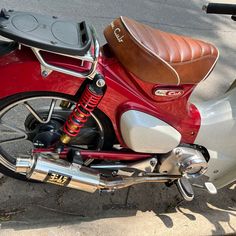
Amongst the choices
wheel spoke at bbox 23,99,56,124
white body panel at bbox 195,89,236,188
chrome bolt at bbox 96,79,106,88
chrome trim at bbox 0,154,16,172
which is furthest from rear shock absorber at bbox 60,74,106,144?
white body panel at bbox 195,89,236,188

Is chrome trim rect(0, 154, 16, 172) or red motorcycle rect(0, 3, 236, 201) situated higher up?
red motorcycle rect(0, 3, 236, 201)

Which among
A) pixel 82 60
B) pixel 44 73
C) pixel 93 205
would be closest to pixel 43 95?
pixel 44 73

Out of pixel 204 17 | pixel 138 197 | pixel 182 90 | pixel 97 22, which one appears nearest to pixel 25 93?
pixel 182 90

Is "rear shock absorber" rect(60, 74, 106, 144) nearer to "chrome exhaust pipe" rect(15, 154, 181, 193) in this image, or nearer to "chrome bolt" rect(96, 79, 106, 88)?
→ "chrome bolt" rect(96, 79, 106, 88)

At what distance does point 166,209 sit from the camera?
2.47 metres

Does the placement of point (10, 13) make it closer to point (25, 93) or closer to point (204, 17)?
point (25, 93)

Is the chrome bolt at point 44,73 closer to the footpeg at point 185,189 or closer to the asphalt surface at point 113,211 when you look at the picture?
the asphalt surface at point 113,211

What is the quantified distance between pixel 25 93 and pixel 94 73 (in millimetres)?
331

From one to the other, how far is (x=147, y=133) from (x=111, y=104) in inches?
8.4

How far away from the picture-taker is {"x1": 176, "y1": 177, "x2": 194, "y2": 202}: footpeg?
2.29m

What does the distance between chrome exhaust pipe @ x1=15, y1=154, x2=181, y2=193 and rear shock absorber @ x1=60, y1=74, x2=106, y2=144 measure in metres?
0.15

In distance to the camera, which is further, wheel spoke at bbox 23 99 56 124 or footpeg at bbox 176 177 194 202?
footpeg at bbox 176 177 194 202

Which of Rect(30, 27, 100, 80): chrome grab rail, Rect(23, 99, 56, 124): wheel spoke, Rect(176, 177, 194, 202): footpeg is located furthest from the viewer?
Rect(176, 177, 194, 202): footpeg

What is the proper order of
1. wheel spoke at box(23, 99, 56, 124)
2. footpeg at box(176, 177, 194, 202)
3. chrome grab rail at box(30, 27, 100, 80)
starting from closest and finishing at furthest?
chrome grab rail at box(30, 27, 100, 80)
wheel spoke at box(23, 99, 56, 124)
footpeg at box(176, 177, 194, 202)
